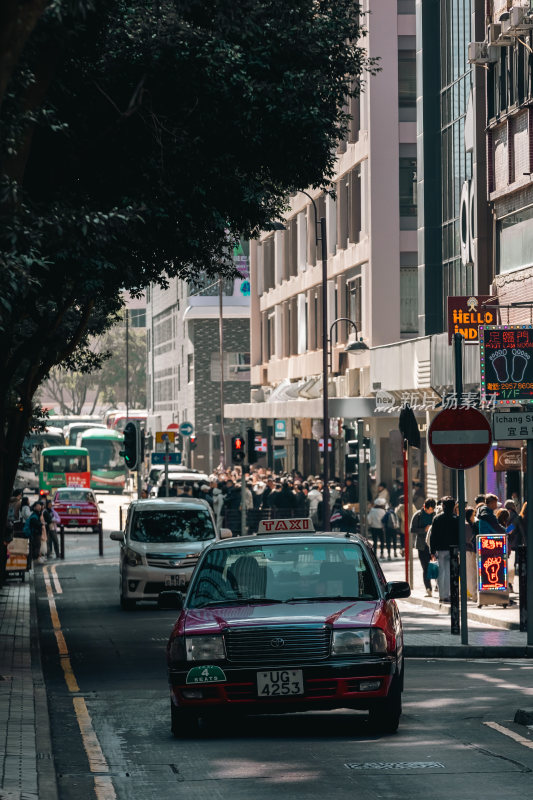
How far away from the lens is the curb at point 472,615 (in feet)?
67.9

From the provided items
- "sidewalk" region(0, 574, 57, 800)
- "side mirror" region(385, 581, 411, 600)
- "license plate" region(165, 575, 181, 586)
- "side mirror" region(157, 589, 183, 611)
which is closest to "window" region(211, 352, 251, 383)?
"license plate" region(165, 575, 181, 586)

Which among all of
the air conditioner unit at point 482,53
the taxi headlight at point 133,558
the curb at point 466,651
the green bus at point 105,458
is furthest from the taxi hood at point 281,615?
the green bus at point 105,458

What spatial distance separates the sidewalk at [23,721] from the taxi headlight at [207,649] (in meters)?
1.22

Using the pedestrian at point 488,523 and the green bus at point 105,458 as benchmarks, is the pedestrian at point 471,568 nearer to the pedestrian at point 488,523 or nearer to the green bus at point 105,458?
the pedestrian at point 488,523

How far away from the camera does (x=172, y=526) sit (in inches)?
1046

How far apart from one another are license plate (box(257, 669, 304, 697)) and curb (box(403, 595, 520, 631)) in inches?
391

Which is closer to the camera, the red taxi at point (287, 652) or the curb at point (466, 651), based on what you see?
the red taxi at point (287, 652)

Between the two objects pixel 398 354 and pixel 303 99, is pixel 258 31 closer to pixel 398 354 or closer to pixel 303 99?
pixel 303 99

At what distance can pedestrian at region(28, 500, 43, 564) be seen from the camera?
42.6m

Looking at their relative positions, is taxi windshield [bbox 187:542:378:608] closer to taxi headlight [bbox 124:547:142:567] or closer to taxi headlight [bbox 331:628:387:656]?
taxi headlight [bbox 331:628:387:656]

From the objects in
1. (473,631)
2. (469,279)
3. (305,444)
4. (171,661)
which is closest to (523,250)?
(469,279)

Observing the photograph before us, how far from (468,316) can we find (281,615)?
2498cm

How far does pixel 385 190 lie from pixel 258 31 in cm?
3447

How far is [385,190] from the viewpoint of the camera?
5284 cm
